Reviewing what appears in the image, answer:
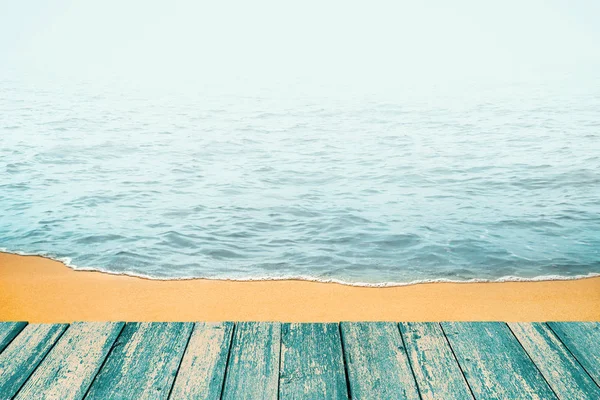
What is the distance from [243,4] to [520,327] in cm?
5366

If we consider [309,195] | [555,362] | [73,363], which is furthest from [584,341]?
[309,195]

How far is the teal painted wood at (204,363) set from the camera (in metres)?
1.30

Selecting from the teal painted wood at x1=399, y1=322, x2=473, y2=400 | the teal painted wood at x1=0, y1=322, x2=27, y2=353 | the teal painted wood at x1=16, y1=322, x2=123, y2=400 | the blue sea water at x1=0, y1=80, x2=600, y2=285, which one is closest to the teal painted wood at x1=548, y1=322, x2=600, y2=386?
the teal painted wood at x1=399, y1=322, x2=473, y2=400

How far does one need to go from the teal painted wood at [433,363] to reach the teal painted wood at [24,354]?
91cm

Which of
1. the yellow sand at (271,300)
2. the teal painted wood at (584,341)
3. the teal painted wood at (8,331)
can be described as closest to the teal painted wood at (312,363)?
the teal painted wood at (584,341)

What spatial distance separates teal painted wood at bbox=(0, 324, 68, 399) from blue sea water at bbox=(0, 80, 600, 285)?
5.76 feet

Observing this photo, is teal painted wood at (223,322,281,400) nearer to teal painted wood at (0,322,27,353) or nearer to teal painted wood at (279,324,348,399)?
teal painted wood at (279,324,348,399)

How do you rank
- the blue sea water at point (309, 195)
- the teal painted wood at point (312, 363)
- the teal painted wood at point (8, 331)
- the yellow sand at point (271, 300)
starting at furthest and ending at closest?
the blue sea water at point (309, 195) → the yellow sand at point (271, 300) → the teal painted wood at point (8, 331) → the teal painted wood at point (312, 363)

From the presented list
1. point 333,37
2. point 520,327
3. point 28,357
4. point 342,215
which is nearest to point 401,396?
point 520,327

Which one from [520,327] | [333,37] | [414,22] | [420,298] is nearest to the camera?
[520,327]

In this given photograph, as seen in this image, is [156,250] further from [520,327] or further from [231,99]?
[231,99]

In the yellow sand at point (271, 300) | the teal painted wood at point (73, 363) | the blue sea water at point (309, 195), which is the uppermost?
the teal painted wood at point (73, 363)

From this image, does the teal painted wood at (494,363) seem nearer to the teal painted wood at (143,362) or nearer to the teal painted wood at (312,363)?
the teal painted wood at (312,363)

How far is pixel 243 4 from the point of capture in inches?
2042
